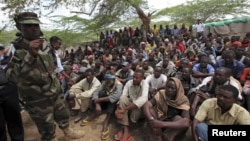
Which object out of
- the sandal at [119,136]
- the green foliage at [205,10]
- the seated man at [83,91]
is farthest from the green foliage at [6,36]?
the sandal at [119,136]

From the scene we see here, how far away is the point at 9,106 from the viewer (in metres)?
3.54

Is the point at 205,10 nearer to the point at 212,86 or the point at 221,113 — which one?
the point at 212,86

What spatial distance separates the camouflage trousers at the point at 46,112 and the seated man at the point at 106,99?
115cm

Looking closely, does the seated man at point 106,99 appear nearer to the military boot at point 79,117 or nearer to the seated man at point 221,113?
the military boot at point 79,117

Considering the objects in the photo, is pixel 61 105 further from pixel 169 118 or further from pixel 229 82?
pixel 229 82

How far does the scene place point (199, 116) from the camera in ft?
11.7

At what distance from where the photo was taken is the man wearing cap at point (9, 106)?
135 inches

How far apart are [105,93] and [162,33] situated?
9.19 meters

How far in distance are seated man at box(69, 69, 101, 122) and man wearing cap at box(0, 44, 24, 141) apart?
5.13 feet

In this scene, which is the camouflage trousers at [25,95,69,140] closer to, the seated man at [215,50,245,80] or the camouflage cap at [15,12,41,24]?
the camouflage cap at [15,12,41,24]

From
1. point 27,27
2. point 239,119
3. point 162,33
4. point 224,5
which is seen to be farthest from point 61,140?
point 224,5

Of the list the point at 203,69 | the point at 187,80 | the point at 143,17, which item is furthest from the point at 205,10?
the point at 187,80

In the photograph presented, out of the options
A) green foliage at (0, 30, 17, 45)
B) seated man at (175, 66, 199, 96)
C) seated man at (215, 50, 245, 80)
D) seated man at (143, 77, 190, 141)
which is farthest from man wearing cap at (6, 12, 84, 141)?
green foliage at (0, 30, 17, 45)

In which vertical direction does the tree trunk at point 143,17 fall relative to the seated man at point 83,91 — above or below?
above
